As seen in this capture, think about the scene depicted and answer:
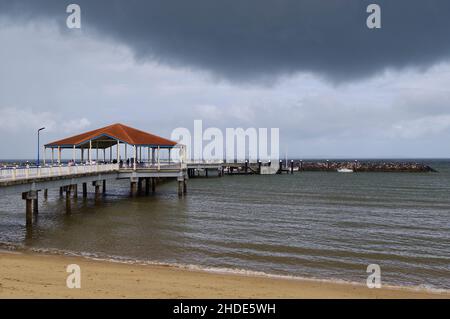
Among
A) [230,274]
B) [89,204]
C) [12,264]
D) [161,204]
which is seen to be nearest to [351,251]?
[230,274]

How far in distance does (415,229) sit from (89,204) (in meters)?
22.5

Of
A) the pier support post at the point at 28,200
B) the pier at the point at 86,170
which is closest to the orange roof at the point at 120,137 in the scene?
the pier at the point at 86,170

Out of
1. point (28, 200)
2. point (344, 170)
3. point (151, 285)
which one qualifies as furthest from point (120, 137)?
point (344, 170)

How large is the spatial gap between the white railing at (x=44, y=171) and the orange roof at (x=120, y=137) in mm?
2665

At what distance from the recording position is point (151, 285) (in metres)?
10.2

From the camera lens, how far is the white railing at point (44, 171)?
17922mm

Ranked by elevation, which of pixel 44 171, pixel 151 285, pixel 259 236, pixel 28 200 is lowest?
pixel 259 236

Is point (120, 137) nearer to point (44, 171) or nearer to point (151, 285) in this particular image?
point (44, 171)

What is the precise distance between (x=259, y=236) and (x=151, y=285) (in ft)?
31.1

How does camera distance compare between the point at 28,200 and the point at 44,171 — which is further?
the point at 44,171

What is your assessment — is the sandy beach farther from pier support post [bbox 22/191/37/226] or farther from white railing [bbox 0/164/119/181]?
pier support post [bbox 22/191/37/226]

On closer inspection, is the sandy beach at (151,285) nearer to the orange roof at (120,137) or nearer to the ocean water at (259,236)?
the ocean water at (259,236)

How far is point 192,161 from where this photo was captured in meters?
59.9

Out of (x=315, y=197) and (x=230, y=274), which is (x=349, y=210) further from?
(x=230, y=274)
